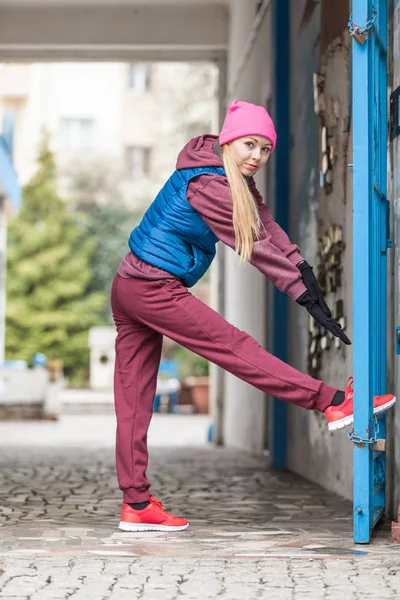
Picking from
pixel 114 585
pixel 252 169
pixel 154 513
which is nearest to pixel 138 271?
pixel 252 169

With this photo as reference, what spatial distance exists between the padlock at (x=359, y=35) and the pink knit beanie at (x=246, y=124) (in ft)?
1.43

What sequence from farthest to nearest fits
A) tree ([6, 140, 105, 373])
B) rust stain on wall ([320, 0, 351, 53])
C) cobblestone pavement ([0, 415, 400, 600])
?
tree ([6, 140, 105, 373]) < rust stain on wall ([320, 0, 351, 53]) < cobblestone pavement ([0, 415, 400, 600])

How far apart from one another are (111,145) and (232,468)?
98.2 feet

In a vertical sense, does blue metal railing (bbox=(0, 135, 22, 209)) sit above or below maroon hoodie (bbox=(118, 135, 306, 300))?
above

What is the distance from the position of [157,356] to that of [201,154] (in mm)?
844

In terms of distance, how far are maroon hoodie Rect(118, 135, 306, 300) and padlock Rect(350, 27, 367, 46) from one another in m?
0.66

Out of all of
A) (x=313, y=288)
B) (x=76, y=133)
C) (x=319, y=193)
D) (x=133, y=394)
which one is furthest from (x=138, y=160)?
(x=313, y=288)

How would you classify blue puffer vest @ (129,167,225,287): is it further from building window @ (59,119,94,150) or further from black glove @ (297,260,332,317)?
building window @ (59,119,94,150)

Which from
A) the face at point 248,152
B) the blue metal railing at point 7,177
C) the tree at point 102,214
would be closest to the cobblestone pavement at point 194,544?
the face at point 248,152

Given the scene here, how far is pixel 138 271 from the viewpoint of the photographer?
4418mm

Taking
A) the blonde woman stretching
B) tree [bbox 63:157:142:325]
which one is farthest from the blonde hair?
tree [bbox 63:157:142:325]

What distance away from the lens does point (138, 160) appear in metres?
36.7

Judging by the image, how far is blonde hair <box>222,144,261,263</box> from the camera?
4.14 meters

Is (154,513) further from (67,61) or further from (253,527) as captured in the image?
(67,61)
